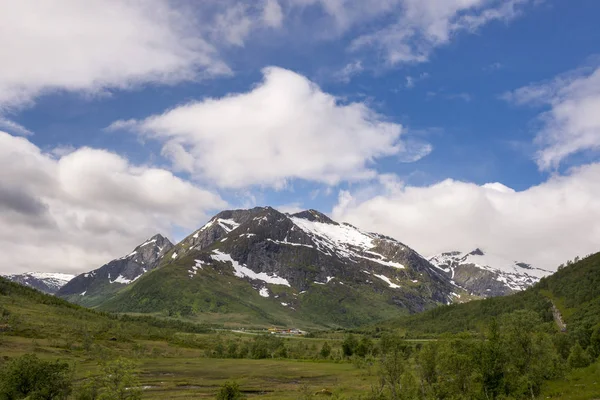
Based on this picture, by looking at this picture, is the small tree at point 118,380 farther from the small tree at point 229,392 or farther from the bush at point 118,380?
the small tree at point 229,392

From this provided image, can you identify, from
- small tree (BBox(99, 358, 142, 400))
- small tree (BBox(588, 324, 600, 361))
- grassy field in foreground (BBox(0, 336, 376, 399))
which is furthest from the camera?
small tree (BBox(588, 324, 600, 361))

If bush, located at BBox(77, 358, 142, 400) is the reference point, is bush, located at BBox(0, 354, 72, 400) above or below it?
below

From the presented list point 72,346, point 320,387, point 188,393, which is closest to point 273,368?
point 320,387

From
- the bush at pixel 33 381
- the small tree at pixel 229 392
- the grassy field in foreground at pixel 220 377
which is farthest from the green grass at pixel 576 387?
the bush at pixel 33 381

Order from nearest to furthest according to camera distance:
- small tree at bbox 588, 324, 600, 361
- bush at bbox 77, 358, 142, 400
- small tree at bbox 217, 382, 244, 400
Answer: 1. bush at bbox 77, 358, 142, 400
2. small tree at bbox 217, 382, 244, 400
3. small tree at bbox 588, 324, 600, 361

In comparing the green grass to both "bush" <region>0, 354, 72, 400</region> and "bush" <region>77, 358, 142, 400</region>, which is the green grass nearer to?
"bush" <region>77, 358, 142, 400</region>

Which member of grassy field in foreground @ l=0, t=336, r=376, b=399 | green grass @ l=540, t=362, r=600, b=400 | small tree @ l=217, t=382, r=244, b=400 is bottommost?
grassy field in foreground @ l=0, t=336, r=376, b=399

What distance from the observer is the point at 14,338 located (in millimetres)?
174000

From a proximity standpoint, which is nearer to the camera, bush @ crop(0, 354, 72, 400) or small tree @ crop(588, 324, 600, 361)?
bush @ crop(0, 354, 72, 400)

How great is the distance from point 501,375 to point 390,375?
1626 cm

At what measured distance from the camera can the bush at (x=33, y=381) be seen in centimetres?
5862

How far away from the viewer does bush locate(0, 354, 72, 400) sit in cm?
5862

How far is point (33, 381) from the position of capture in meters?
59.3

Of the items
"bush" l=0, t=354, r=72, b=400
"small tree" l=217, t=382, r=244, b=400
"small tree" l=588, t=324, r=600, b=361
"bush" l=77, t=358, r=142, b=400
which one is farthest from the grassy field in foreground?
"small tree" l=588, t=324, r=600, b=361
